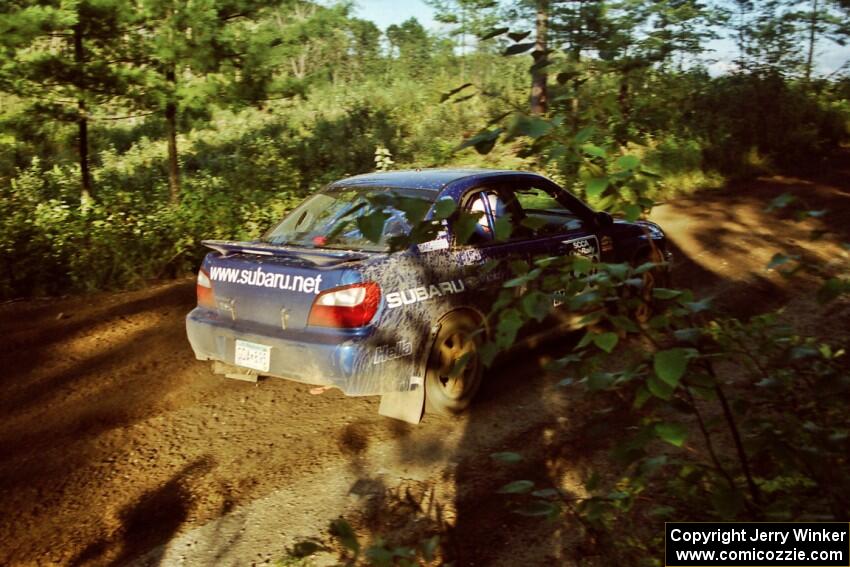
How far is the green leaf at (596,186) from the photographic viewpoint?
221 cm

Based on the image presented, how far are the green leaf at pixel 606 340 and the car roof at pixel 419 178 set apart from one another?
335cm

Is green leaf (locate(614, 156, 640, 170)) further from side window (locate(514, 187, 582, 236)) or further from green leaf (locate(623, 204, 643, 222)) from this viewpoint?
side window (locate(514, 187, 582, 236))

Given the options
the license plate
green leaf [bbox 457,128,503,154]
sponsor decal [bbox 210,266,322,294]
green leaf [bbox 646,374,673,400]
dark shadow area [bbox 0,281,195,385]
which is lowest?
dark shadow area [bbox 0,281,195,385]

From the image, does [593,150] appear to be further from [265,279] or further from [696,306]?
[265,279]

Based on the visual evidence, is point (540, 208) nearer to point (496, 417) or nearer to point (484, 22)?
point (496, 417)

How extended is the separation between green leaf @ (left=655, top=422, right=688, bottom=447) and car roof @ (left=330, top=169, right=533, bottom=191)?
343cm

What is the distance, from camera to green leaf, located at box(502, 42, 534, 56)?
2287mm

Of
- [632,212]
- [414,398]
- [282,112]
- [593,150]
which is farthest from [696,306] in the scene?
[282,112]

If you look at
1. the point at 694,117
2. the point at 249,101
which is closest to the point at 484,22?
the point at 694,117

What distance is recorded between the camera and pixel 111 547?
3588 millimetres

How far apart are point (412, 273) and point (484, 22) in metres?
13.3

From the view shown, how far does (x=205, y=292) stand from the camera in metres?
5.17

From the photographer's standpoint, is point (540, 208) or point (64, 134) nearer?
point (540, 208)

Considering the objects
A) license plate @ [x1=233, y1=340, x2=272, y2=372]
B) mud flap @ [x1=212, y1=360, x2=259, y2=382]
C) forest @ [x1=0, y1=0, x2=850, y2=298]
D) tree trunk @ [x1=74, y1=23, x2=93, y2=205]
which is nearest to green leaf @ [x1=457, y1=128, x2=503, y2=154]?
forest @ [x1=0, y1=0, x2=850, y2=298]
